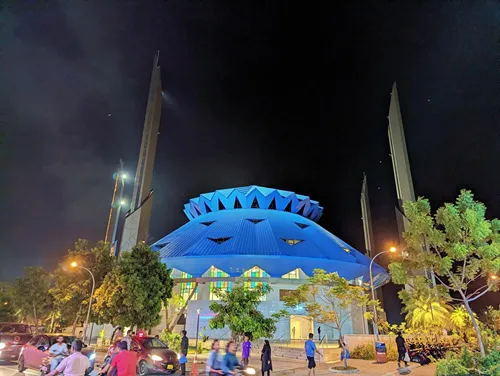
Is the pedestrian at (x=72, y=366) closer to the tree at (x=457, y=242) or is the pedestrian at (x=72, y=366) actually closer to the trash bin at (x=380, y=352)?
the tree at (x=457, y=242)

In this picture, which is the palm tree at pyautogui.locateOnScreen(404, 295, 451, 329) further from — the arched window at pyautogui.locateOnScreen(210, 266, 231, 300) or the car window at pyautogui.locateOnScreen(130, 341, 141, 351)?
the arched window at pyautogui.locateOnScreen(210, 266, 231, 300)

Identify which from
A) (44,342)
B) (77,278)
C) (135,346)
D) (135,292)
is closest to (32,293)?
(77,278)

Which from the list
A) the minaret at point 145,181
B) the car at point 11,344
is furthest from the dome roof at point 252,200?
the car at point 11,344

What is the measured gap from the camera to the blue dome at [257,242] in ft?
137

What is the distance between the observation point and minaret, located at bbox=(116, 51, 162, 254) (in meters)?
43.7

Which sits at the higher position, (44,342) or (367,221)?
(367,221)

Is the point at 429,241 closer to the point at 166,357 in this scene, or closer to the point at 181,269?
the point at 166,357

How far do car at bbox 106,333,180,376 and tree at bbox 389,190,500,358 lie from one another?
A: 1149 cm

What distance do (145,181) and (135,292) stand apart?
26.1 metres

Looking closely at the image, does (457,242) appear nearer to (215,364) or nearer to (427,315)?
(215,364)

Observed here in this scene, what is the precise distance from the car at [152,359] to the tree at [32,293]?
31616mm

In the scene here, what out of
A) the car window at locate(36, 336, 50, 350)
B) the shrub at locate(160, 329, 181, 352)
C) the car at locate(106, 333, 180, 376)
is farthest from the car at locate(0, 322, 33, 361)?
the shrub at locate(160, 329, 181, 352)

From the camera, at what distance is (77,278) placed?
30.1 metres

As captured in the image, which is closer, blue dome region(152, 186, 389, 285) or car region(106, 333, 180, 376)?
car region(106, 333, 180, 376)
